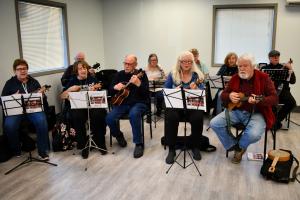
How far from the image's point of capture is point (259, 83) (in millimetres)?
3051

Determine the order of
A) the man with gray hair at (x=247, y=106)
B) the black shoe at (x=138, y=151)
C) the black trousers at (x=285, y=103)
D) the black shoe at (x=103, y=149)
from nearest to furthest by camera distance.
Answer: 1. the man with gray hair at (x=247, y=106)
2. the black shoe at (x=138, y=151)
3. the black shoe at (x=103, y=149)
4. the black trousers at (x=285, y=103)

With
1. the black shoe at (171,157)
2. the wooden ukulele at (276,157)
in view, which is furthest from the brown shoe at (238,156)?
the black shoe at (171,157)

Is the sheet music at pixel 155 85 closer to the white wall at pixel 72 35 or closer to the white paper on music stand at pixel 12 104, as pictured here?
the white wall at pixel 72 35

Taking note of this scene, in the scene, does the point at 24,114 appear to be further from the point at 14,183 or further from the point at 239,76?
the point at 239,76

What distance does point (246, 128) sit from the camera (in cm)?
311

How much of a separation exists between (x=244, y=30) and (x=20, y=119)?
414 cm

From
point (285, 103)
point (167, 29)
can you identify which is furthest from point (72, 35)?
point (285, 103)

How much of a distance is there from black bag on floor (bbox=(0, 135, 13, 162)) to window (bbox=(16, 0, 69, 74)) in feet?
4.38

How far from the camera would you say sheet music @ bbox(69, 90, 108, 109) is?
3.25 meters

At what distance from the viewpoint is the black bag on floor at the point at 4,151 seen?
3.39 meters

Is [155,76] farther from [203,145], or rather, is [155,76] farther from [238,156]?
[238,156]

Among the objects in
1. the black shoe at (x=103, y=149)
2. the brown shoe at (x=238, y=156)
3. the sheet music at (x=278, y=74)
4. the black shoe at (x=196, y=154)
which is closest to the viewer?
the brown shoe at (x=238, y=156)

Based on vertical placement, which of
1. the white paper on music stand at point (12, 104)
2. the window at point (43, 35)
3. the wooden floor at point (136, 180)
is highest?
the window at point (43, 35)

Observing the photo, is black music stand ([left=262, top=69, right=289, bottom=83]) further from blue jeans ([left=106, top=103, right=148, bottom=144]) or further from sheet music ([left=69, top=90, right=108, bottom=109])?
sheet music ([left=69, top=90, right=108, bottom=109])
